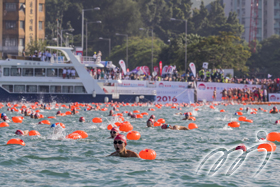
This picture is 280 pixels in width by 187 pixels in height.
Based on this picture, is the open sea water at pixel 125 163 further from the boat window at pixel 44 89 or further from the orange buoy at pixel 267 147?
the boat window at pixel 44 89

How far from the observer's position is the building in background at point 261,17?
419ft

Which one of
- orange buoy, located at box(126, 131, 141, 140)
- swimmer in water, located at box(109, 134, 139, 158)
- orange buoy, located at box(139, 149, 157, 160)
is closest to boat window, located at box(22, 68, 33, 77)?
orange buoy, located at box(126, 131, 141, 140)

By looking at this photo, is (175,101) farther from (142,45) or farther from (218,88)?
(142,45)

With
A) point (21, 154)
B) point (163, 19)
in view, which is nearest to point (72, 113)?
point (21, 154)

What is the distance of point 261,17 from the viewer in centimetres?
13062

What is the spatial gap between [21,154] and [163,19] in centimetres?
9836

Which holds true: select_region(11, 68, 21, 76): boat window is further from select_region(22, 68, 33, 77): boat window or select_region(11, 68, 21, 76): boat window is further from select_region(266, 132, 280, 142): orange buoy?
select_region(266, 132, 280, 142): orange buoy

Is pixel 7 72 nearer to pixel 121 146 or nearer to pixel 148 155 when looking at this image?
pixel 148 155

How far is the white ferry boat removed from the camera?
45562 millimetres

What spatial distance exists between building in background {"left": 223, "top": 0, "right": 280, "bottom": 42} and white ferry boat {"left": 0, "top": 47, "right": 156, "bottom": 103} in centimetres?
8624

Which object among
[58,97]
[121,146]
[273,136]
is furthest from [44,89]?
[121,146]

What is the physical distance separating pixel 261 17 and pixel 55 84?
97.3m

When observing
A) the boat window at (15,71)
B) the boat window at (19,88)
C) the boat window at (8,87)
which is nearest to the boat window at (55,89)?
the boat window at (19,88)

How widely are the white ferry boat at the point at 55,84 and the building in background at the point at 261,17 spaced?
86.2m
